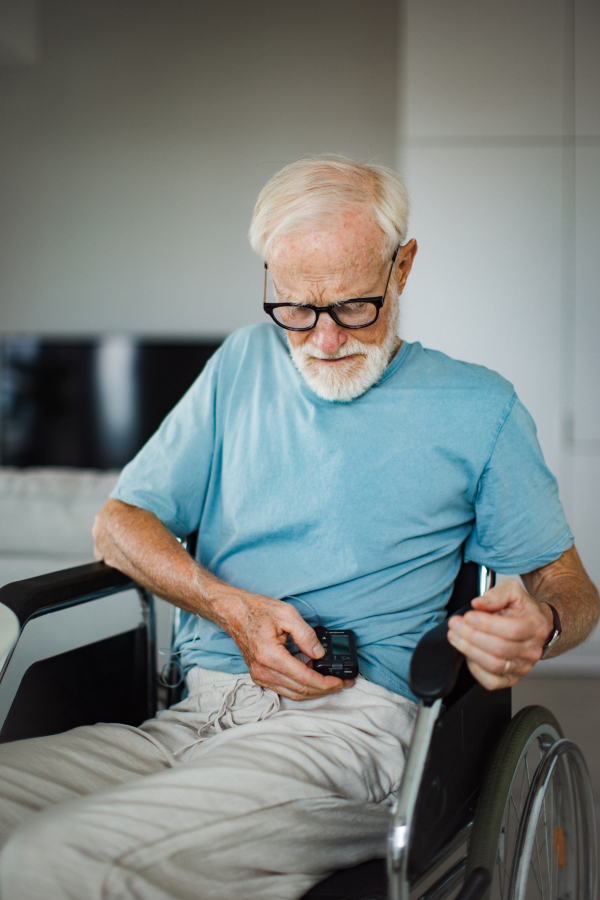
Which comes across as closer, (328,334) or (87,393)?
(328,334)

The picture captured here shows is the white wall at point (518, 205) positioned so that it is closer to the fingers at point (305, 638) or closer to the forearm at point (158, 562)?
the forearm at point (158, 562)

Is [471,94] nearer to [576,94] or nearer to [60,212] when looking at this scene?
[576,94]

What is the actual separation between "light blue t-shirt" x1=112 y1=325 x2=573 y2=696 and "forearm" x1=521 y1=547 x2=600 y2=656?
0.03m

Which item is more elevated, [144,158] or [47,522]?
[144,158]

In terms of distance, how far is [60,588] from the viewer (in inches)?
40.7

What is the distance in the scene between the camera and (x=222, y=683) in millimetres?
1067

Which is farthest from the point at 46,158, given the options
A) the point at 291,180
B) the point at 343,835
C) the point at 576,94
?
the point at 343,835

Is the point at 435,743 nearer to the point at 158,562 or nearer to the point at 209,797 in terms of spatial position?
the point at 209,797

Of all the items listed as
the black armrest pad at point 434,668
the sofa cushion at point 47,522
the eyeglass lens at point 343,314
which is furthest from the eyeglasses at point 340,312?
the sofa cushion at point 47,522

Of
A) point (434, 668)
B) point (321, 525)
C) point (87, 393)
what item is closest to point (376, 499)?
point (321, 525)

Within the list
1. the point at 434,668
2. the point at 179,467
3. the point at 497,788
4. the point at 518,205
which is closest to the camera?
the point at 434,668

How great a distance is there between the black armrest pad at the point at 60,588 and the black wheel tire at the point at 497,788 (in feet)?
2.06

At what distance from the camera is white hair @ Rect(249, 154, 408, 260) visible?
1.08m

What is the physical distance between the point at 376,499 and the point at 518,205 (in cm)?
209
